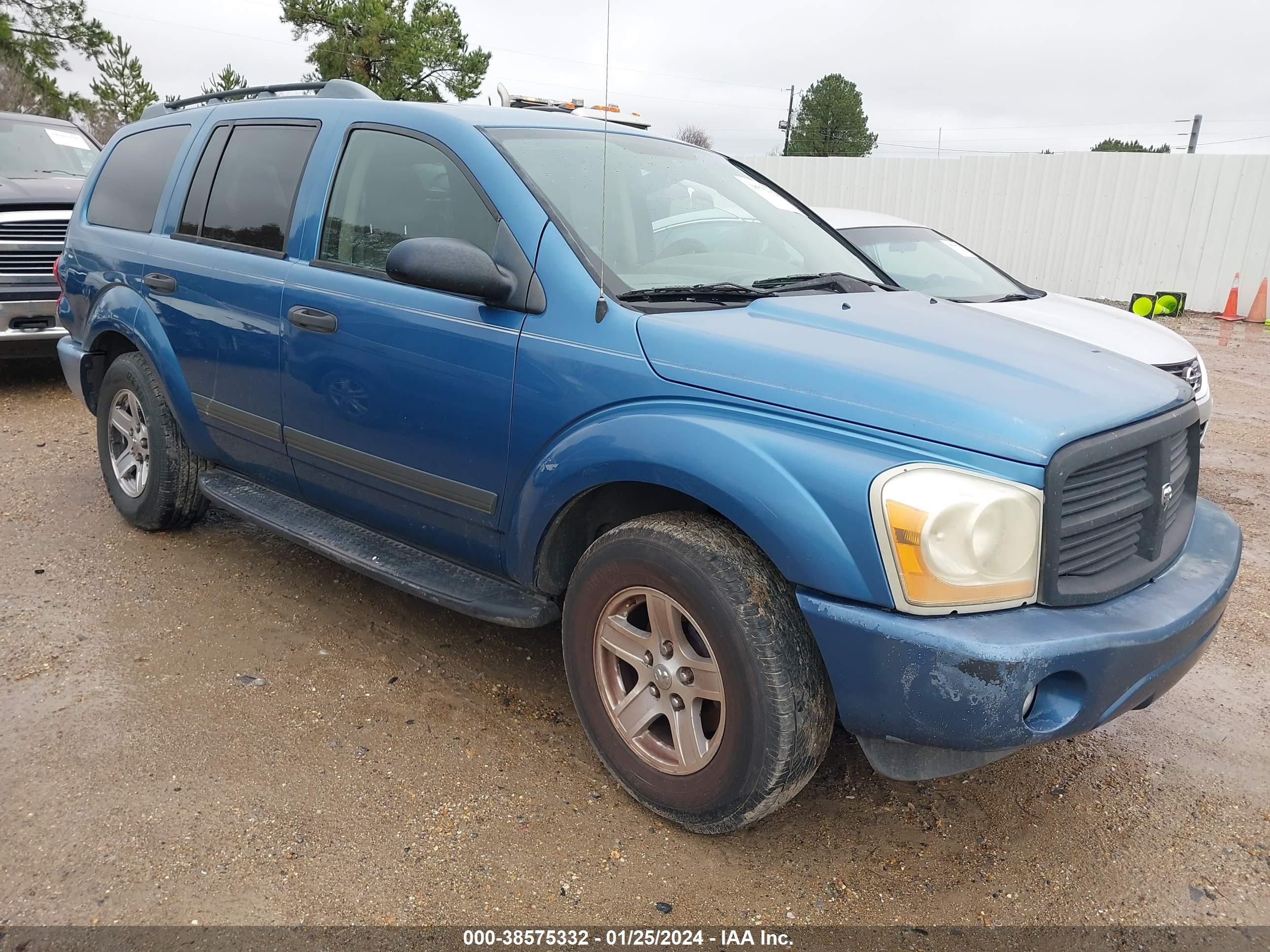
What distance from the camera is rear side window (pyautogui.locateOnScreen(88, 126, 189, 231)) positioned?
4219 millimetres

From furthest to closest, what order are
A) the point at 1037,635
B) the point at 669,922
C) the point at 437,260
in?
the point at 437,260, the point at 669,922, the point at 1037,635

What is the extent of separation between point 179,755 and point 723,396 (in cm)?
192

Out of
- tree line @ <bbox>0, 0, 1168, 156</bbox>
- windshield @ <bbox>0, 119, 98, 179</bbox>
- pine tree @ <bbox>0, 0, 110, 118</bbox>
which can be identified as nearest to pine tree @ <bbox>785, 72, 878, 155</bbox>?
tree line @ <bbox>0, 0, 1168, 156</bbox>

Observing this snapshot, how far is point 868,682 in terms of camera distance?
2.10 metres

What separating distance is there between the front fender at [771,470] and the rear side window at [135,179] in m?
2.82

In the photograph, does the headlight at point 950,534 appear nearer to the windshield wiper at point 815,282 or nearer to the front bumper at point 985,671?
the front bumper at point 985,671

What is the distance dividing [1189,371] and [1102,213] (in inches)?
436

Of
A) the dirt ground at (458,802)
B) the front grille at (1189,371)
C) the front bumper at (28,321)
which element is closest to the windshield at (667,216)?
the dirt ground at (458,802)

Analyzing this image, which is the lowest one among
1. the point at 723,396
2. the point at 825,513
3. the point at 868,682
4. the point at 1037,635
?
the point at 868,682

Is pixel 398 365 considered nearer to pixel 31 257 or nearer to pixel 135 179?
pixel 135 179

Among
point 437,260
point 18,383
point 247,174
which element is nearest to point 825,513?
point 437,260

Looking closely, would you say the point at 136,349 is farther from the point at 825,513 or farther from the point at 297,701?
the point at 825,513

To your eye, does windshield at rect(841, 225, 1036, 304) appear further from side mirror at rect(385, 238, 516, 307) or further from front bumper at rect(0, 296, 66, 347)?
front bumper at rect(0, 296, 66, 347)

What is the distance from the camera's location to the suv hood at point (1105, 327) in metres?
5.25
